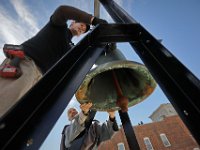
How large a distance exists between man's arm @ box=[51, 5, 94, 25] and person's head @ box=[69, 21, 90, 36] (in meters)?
0.21

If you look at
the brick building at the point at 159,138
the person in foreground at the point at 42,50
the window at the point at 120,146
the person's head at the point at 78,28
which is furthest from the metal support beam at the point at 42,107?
the window at the point at 120,146

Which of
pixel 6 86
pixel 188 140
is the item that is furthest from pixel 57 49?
pixel 188 140

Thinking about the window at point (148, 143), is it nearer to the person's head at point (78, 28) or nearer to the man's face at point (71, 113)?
the man's face at point (71, 113)

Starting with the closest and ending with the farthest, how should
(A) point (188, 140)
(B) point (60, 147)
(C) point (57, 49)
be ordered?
(C) point (57, 49), (B) point (60, 147), (A) point (188, 140)

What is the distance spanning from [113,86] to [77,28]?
0.74 metres

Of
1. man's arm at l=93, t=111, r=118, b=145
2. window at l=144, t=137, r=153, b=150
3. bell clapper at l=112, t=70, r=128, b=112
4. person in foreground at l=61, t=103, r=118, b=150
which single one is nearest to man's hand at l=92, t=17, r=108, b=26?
bell clapper at l=112, t=70, r=128, b=112

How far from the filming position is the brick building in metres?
19.9

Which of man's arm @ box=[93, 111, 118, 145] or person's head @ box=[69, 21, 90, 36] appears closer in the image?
person's head @ box=[69, 21, 90, 36]

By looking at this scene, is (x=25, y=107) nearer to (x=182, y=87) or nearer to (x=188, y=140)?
(x=182, y=87)

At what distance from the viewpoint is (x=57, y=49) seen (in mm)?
1871

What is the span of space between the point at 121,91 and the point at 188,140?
21.6 meters

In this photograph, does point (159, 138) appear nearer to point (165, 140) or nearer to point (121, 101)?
point (165, 140)

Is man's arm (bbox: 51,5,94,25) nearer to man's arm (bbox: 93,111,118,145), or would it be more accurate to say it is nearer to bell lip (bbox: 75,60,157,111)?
bell lip (bbox: 75,60,157,111)

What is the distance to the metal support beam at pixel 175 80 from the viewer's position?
670mm
